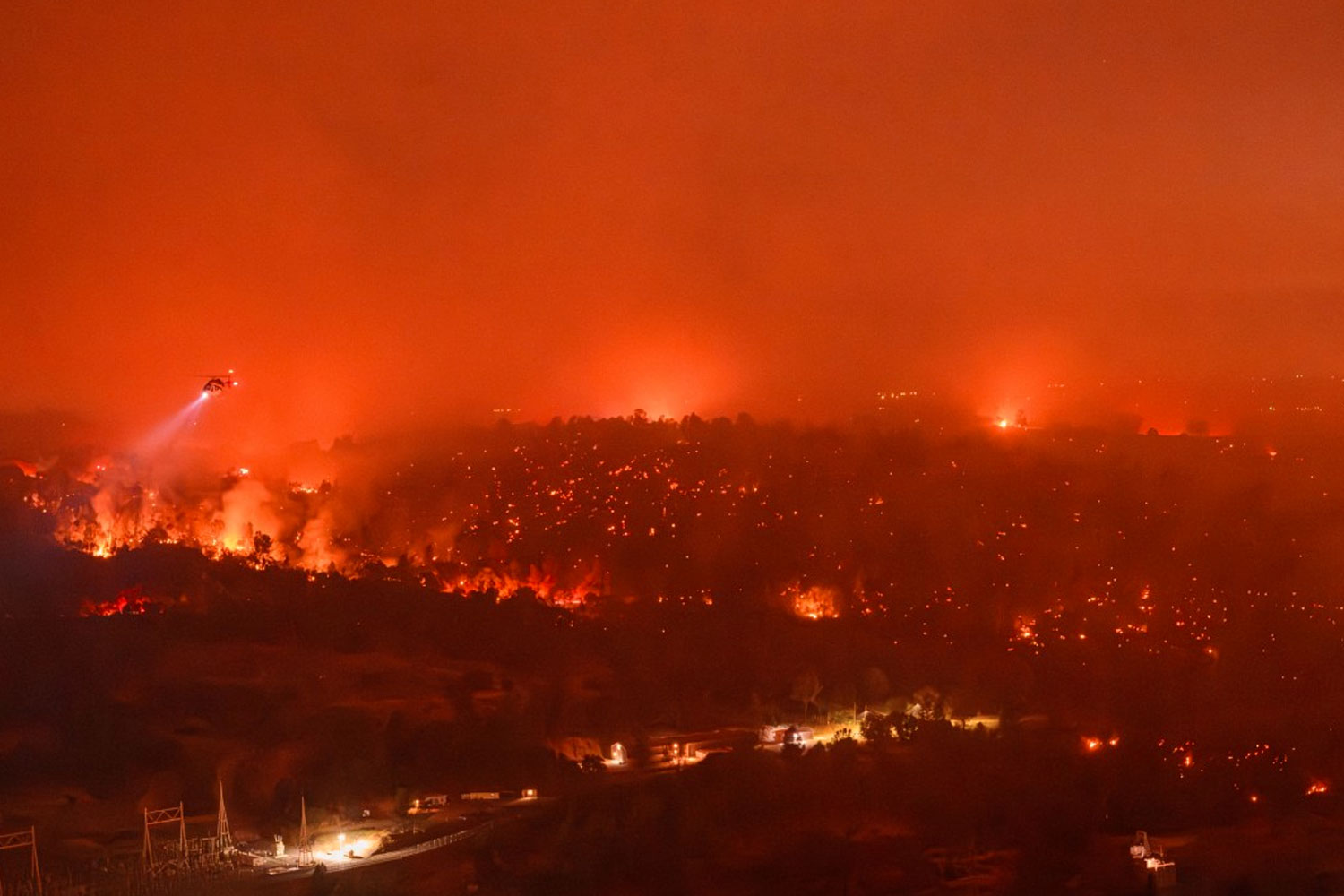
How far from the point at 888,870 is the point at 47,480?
20068 mm

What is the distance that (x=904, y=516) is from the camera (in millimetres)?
26031

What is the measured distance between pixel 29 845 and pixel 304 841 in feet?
8.50

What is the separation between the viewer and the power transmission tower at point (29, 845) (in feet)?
40.2

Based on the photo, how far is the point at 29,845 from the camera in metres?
12.8

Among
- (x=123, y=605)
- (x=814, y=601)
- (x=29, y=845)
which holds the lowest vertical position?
(x=29, y=845)

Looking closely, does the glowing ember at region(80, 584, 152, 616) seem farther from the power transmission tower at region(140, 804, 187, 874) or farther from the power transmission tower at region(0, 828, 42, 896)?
the power transmission tower at region(0, 828, 42, 896)

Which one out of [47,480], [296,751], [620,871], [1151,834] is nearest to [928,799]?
[1151,834]

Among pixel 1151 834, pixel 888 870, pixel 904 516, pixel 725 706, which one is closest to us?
pixel 888 870

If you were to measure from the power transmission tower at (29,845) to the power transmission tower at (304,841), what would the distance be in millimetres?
2415

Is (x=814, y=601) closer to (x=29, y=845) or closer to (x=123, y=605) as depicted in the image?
(x=123, y=605)

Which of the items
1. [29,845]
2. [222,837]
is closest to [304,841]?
[222,837]

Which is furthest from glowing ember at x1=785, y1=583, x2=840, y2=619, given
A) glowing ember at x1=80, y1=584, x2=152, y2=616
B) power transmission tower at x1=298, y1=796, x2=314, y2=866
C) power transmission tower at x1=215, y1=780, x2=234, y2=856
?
power transmission tower at x1=215, y1=780, x2=234, y2=856

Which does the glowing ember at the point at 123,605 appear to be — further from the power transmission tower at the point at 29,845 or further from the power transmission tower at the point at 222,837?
the power transmission tower at the point at 222,837

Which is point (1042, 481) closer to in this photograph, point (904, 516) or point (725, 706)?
point (904, 516)
